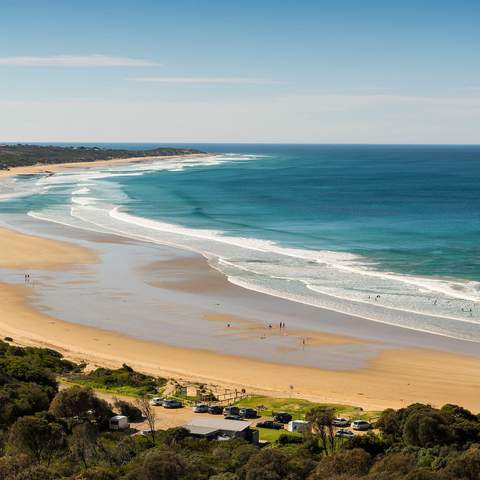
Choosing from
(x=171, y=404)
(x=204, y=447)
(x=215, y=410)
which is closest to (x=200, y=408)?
(x=215, y=410)

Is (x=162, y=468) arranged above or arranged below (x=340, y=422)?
above

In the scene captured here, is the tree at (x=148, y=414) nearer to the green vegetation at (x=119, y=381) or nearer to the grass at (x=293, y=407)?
the green vegetation at (x=119, y=381)

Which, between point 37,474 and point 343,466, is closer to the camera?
point 37,474

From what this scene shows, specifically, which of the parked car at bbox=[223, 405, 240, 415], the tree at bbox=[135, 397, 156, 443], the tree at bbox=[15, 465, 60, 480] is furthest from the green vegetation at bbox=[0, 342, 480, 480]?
the parked car at bbox=[223, 405, 240, 415]

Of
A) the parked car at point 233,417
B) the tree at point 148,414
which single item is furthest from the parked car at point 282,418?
the tree at point 148,414

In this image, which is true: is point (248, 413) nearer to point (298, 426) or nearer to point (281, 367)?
point (298, 426)
